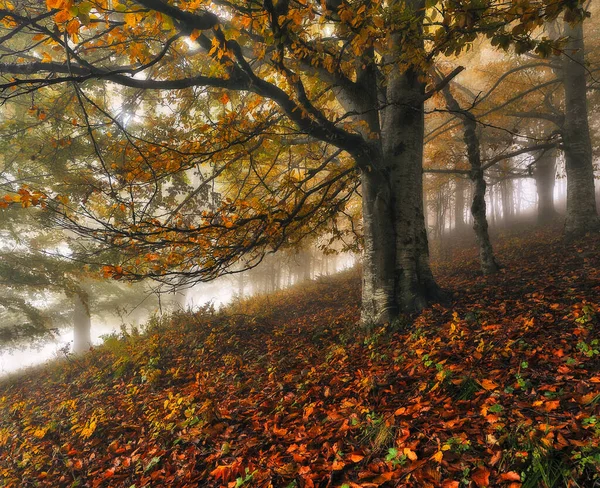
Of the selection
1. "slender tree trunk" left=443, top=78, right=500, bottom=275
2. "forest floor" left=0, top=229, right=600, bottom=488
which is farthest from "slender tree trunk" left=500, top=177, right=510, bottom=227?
"forest floor" left=0, top=229, right=600, bottom=488

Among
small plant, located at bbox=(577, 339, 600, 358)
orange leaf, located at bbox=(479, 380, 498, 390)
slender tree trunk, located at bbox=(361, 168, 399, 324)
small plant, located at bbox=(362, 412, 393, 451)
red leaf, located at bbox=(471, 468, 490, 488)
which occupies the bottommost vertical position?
small plant, located at bbox=(362, 412, 393, 451)

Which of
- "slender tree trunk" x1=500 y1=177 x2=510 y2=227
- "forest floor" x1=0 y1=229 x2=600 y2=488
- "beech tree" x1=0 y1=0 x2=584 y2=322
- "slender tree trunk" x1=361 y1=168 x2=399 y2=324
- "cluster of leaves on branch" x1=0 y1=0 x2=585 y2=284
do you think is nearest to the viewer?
"forest floor" x1=0 y1=229 x2=600 y2=488

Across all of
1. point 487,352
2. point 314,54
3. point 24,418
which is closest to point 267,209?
point 314,54

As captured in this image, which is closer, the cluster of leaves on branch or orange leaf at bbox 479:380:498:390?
the cluster of leaves on branch

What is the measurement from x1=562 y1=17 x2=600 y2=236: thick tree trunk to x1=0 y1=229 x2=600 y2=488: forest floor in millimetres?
2612

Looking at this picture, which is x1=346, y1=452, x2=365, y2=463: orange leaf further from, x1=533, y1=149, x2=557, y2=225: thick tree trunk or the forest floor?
x1=533, y1=149, x2=557, y2=225: thick tree trunk

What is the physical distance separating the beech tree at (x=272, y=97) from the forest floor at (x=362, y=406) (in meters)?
1.32

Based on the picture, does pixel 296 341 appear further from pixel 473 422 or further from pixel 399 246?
pixel 473 422

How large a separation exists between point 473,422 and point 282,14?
163 inches

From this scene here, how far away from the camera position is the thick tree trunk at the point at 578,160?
8203mm

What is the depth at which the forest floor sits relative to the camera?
2.27m

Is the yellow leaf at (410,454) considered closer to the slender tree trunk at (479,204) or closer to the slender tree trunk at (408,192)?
the slender tree trunk at (408,192)

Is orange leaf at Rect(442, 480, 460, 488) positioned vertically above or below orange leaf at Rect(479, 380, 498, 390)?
below

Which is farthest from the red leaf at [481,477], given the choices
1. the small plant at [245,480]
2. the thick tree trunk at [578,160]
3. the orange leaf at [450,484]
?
the thick tree trunk at [578,160]
